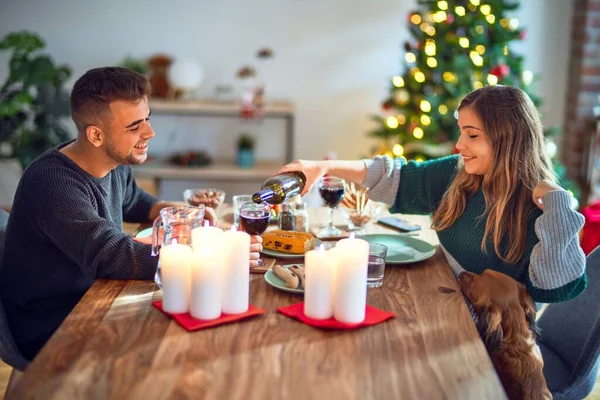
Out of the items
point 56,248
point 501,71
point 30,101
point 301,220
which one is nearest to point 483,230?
point 301,220

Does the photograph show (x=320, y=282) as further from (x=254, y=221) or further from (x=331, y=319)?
(x=254, y=221)

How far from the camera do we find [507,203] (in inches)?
74.9

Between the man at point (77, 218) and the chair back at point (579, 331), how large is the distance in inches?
34.2

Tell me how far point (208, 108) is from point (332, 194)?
258 centimetres

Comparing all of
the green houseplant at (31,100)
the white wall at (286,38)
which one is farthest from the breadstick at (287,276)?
the white wall at (286,38)

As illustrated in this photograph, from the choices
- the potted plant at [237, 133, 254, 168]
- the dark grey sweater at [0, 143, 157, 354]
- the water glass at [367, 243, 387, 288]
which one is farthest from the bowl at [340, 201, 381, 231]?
the potted plant at [237, 133, 254, 168]

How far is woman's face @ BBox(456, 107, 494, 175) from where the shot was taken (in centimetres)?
198

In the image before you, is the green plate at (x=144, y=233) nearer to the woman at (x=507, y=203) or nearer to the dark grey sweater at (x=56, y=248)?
the dark grey sweater at (x=56, y=248)

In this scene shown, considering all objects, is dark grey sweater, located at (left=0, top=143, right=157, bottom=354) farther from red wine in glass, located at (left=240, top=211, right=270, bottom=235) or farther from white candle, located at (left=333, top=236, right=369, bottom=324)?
white candle, located at (left=333, top=236, right=369, bottom=324)

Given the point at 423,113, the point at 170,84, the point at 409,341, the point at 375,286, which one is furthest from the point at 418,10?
the point at 409,341

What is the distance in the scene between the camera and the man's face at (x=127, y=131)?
1.99m

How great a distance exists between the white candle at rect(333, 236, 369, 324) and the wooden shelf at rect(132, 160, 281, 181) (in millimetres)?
3099

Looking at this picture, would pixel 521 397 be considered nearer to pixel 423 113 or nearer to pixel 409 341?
pixel 409 341

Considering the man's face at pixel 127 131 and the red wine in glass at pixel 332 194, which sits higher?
the man's face at pixel 127 131
